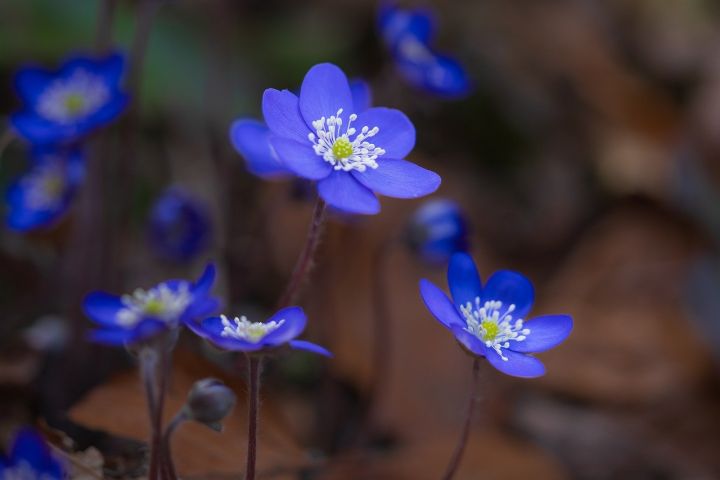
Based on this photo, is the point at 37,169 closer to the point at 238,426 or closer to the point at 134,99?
the point at 134,99

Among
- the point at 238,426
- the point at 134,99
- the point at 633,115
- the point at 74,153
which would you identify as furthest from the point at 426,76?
the point at 633,115

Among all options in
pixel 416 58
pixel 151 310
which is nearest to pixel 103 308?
pixel 151 310

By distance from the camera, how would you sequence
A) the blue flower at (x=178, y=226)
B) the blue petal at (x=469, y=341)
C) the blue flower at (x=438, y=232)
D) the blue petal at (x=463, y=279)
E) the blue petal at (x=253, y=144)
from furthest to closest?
the blue flower at (x=178, y=226), the blue flower at (x=438, y=232), the blue petal at (x=253, y=144), the blue petal at (x=463, y=279), the blue petal at (x=469, y=341)

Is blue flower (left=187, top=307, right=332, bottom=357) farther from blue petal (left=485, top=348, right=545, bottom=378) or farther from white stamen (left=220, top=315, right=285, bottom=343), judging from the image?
blue petal (left=485, top=348, right=545, bottom=378)

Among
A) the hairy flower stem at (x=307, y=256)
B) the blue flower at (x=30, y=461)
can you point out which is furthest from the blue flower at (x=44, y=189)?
the hairy flower stem at (x=307, y=256)

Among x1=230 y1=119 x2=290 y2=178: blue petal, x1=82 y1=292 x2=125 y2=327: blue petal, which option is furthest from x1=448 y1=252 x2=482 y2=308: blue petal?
x1=82 y1=292 x2=125 y2=327: blue petal

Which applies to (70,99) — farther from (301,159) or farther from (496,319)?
(496,319)

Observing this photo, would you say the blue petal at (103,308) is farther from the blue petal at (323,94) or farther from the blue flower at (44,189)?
the blue flower at (44,189)

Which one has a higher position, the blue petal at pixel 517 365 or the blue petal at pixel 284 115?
the blue petal at pixel 284 115

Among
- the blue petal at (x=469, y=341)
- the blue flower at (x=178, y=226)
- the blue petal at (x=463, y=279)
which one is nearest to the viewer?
the blue petal at (x=469, y=341)
